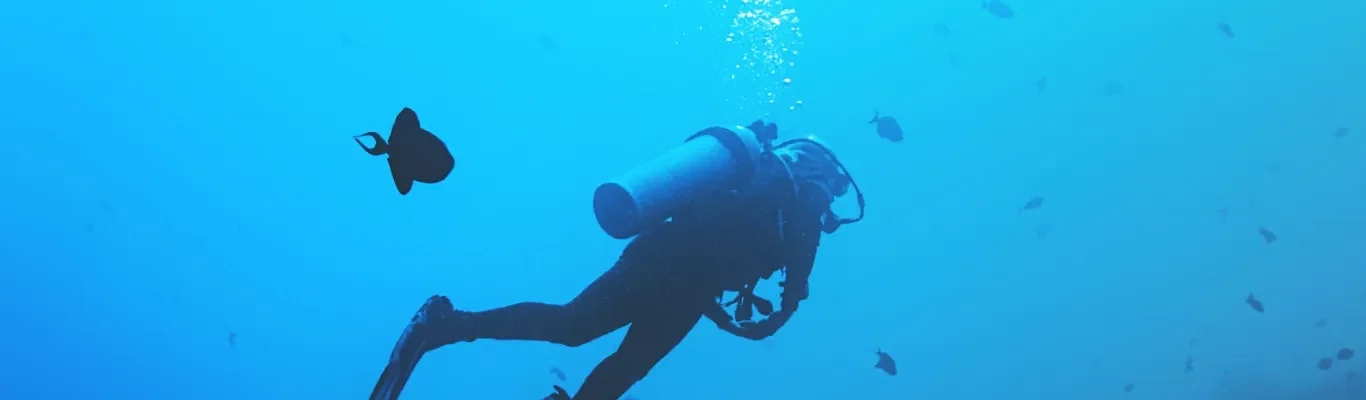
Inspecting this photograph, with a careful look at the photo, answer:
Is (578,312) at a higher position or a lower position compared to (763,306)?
higher

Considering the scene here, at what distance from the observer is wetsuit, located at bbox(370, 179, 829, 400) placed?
4180mm

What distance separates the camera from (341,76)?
6047cm

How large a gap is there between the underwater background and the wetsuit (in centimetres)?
4757

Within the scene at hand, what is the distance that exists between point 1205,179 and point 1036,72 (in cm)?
1515

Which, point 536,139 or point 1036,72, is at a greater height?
point 536,139

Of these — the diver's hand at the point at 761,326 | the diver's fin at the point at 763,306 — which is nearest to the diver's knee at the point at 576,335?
the diver's hand at the point at 761,326

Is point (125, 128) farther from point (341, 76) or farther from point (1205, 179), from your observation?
point (1205, 179)

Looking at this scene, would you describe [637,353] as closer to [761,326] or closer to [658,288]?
[658,288]

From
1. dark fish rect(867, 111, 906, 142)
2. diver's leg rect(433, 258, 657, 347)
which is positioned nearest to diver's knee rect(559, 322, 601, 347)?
diver's leg rect(433, 258, 657, 347)

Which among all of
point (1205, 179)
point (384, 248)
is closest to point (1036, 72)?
point (1205, 179)

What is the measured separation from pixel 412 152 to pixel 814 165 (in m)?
2.59

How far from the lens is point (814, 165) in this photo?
4.77m

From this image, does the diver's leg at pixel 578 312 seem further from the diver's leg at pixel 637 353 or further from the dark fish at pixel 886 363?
the dark fish at pixel 886 363

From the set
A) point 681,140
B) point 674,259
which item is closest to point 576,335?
point 674,259
